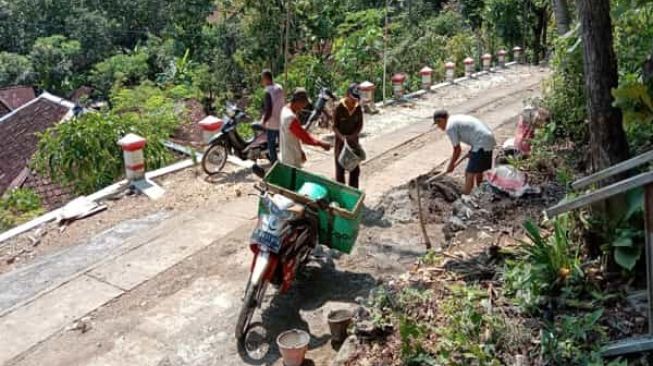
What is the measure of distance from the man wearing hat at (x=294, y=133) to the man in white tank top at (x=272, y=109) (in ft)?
5.11

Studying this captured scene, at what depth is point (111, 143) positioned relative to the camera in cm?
1031

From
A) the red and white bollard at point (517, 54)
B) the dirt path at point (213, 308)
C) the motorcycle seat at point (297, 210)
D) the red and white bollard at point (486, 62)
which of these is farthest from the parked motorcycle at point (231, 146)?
the red and white bollard at point (517, 54)

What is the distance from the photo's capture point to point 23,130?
56.4 ft

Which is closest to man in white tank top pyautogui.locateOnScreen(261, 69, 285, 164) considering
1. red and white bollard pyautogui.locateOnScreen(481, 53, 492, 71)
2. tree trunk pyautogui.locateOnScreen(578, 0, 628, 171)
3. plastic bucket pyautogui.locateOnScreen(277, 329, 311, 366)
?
plastic bucket pyautogui.locateOnScreen(277, 329, 311, 366)

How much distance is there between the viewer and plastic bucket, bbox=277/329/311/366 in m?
4.70

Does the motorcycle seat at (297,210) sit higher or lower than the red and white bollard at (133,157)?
higher

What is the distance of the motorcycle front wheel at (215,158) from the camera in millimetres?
9461

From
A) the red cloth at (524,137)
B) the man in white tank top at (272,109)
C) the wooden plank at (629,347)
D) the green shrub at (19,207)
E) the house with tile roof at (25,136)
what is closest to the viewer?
the wooden plank at (629,347)

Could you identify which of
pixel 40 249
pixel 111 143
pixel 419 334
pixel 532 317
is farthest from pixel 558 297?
pixel 111 143

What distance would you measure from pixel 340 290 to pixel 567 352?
8.32 feet

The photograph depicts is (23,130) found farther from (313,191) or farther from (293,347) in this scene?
(293,347)

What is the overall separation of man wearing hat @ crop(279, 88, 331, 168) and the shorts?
1.70 metres

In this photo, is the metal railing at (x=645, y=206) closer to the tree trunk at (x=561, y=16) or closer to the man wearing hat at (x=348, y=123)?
the man wearing hat at (x=348, y=123)

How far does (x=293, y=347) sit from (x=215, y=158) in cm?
537
